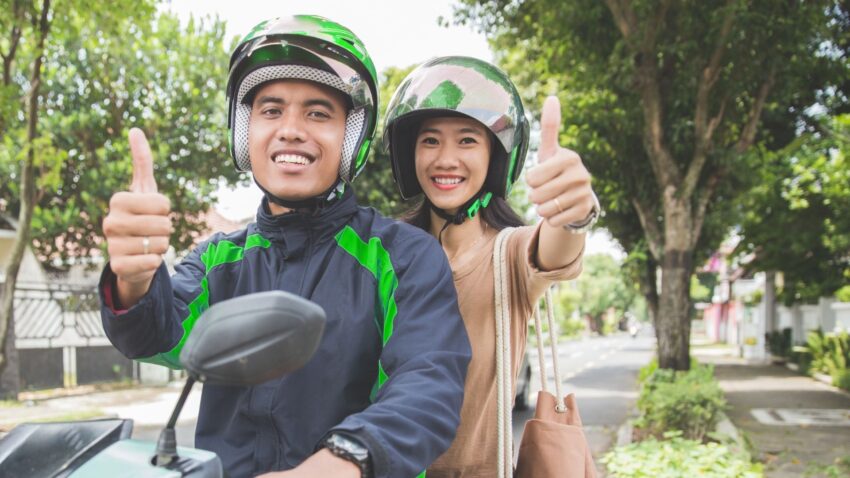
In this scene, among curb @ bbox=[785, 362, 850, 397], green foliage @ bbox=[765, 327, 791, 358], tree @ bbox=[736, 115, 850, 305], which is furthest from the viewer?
green foliage @ bbox=[765, 327, 791, 358]

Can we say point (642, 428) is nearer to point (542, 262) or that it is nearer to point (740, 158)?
point (740, 158)

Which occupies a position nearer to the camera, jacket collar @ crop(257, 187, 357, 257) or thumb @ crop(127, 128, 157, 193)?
thumb @ crop(127, 128, 157, 193)

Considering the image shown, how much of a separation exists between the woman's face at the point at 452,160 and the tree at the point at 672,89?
6732 millimetres

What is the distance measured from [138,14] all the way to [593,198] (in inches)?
279

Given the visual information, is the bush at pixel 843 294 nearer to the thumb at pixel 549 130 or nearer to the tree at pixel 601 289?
the thumb at pixel 549 130

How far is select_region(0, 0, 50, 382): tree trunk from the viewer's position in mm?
7340

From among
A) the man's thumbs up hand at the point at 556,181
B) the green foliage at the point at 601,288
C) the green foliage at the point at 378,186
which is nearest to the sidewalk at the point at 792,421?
the man's thumbs up hand at the point at 556,181

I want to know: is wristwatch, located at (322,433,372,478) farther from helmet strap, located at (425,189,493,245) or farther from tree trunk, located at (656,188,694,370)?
tree trunk, located at (656,188,694,370)

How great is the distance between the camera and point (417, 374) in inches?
50.5

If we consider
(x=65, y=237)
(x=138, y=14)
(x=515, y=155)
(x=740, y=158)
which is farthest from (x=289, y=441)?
(x=65, y=237)

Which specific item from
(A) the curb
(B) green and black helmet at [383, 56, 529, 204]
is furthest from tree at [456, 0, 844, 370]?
(B) green and black helmet at [383, 56, 529, 204]

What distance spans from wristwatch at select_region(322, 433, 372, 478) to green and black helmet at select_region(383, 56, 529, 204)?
1216mm

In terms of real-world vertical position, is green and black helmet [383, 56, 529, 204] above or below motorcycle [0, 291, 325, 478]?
above

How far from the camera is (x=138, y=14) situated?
743cm
